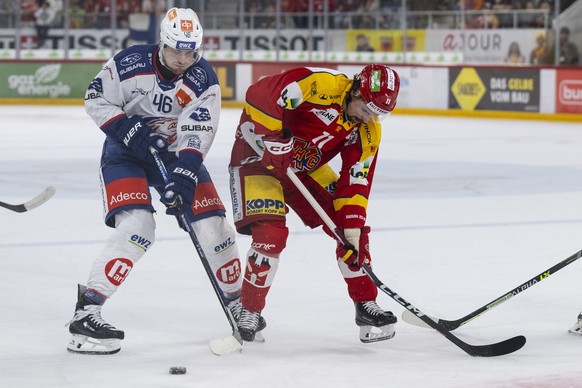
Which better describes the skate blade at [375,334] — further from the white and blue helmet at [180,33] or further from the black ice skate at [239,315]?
the white and blue helmet at [180,33]

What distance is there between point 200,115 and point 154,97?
0.18 m

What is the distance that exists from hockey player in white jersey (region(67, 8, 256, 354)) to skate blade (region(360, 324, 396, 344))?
47 centimetres

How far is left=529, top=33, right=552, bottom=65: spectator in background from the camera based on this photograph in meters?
13.3

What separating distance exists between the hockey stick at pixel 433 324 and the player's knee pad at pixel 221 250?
32cm

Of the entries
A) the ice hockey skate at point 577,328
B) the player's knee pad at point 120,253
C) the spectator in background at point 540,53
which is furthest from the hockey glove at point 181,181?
the spectator in background at point 540,53

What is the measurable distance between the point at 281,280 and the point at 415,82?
999 centimetres

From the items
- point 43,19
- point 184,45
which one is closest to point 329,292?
point 184,45

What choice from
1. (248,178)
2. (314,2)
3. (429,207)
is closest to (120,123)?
(248,178)

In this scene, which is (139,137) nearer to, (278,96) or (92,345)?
(278,96)

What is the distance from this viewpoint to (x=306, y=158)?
4.04 meters

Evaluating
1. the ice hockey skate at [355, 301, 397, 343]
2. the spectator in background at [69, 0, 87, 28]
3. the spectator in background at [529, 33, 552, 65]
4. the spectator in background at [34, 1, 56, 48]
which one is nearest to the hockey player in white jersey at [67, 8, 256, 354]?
the ice hockey skate at [355, 301, 397, 343]

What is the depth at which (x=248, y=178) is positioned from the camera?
396cm

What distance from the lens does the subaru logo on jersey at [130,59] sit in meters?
3.90

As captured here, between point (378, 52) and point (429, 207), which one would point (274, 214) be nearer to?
point (429, 207)
